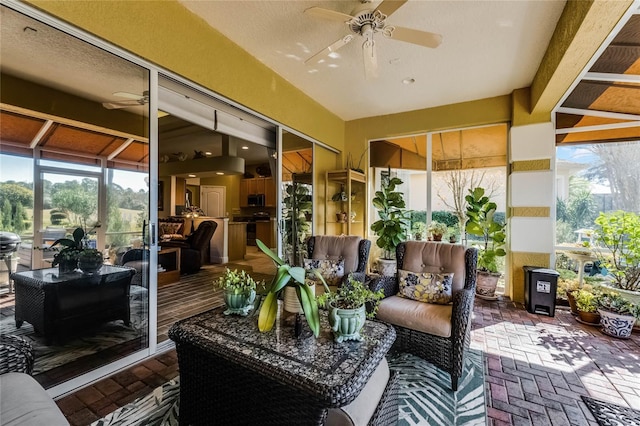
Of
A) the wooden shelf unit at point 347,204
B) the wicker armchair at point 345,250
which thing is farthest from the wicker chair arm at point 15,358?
the wooden shelf unit at point 347,204

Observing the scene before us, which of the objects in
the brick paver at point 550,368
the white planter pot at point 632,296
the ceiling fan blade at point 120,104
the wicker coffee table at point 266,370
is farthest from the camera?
the white planter pot at point 632,296

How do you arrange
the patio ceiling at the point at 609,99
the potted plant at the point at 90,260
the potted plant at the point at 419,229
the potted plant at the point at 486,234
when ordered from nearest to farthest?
the potted plant at the point at 90,260
the patio ceiling at the point at 609,99
the potted plant at the point at 486,234
the potted plant at the point at 419,229

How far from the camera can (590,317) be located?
3.12m

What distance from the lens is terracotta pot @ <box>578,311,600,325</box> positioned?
3079 millimetres

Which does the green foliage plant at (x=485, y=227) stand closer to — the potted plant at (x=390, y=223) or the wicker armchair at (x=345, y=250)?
the potted plant at (x=390, y=223)

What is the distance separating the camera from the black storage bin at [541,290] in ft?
11.1

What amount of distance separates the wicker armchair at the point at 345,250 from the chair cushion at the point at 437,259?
466mm

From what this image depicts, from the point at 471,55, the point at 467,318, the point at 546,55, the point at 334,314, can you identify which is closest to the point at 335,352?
the point at 334,314

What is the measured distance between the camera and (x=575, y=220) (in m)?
3.77

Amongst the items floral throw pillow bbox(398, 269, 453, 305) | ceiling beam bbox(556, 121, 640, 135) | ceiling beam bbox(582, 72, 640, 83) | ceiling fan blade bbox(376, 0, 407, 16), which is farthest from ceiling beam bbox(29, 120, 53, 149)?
ceiling beam bbox(556, 121, 640, 135)

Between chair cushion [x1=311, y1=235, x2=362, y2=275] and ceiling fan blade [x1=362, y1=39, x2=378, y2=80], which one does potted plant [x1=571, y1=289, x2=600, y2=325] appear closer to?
chair cushion [x1=311, y1=235, x2=362, y2=275]

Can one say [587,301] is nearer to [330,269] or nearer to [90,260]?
[330,269]

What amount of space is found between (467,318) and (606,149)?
3484mm

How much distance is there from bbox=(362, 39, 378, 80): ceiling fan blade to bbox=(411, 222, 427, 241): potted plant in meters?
2.79
